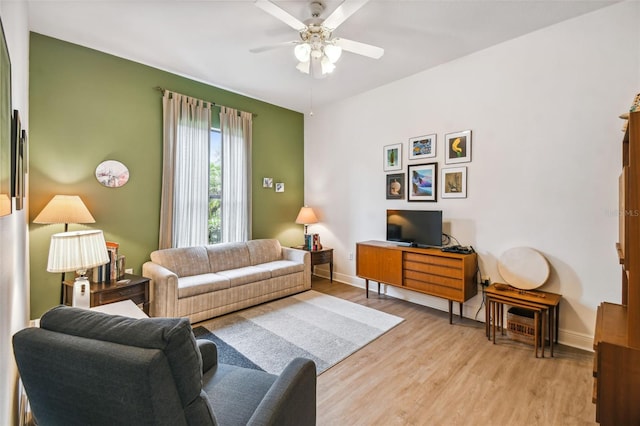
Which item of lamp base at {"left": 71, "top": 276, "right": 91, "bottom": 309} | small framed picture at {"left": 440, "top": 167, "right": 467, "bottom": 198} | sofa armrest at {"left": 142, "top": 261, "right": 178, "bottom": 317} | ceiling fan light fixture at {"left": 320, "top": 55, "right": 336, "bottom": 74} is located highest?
ceiling fan light fixture at {"left": 320, "top": 55, "right": 336, "bottom": 74}

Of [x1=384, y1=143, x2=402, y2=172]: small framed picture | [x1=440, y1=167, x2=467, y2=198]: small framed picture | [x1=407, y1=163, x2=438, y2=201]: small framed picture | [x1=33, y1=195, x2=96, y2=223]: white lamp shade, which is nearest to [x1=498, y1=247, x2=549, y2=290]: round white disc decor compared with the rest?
[x1=440, y1=167, x2=467, y2=198]: small framed picture

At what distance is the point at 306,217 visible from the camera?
5.00 meters

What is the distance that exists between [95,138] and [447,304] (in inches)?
182

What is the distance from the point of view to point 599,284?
2.62 meters

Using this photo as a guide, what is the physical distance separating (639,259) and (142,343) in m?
2.08

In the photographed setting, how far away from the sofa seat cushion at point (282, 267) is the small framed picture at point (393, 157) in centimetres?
192

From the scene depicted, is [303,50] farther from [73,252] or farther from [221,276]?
[221,276]

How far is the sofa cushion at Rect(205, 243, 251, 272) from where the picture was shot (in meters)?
3.93

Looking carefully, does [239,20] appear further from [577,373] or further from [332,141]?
[577,373]

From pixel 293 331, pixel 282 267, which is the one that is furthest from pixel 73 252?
pixel 282 267

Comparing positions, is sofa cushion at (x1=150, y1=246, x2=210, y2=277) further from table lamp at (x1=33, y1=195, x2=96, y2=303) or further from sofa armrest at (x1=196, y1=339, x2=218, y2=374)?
sofa armrest at (x1=196, y1=339, x2=218, y2=374)

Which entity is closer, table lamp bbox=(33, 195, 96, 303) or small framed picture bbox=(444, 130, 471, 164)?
table lamp bbox=(33, 195, 96, 303)

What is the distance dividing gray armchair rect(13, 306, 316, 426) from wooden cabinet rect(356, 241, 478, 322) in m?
2.91

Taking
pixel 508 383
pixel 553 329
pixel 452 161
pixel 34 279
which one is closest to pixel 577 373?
pixel 553 329
